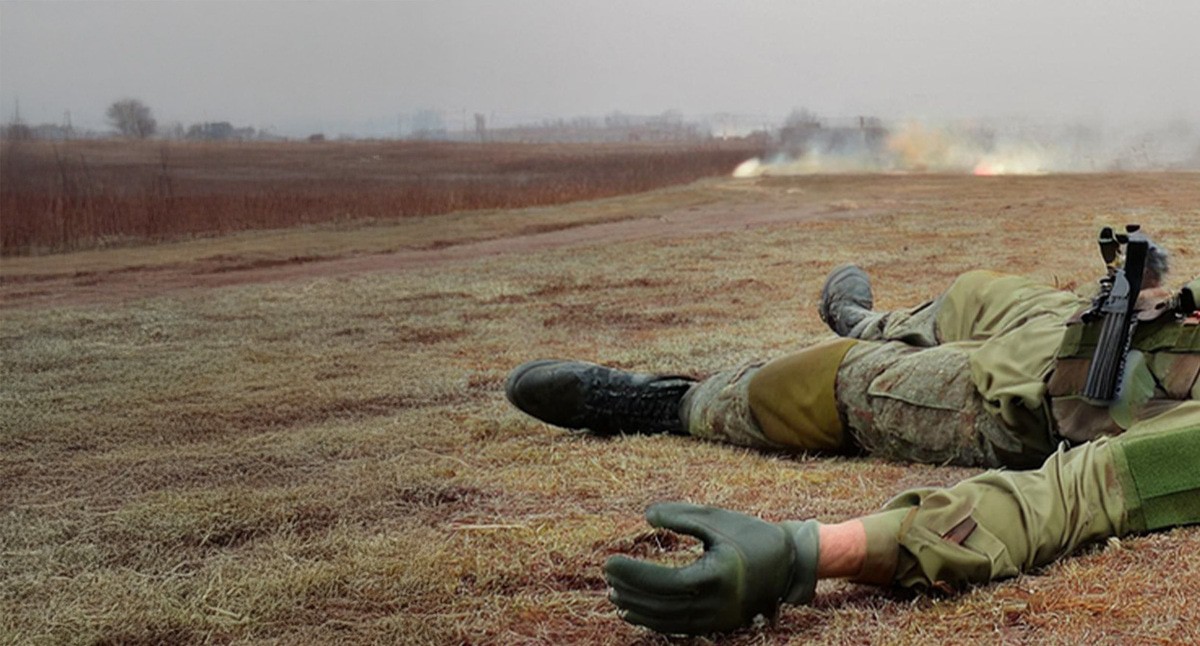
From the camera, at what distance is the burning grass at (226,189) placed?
1631 centimetres

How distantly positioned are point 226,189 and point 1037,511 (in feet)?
63.9

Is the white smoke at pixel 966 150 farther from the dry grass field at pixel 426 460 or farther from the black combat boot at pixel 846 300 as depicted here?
the black combat boot at pixel 846 300

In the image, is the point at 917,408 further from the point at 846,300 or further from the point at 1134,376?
the point at 846,300

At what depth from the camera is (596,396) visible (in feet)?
13.7

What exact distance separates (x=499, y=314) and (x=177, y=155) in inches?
897

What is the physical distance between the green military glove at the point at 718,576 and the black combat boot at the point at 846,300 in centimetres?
243

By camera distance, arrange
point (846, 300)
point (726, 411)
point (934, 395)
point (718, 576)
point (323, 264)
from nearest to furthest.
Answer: point (718, 576), point (934, 395), point (726, 411), point (846, 300), point (323, 264)

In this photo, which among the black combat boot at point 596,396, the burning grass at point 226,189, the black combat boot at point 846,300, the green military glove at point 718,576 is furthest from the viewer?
the burning grass at point 226,189

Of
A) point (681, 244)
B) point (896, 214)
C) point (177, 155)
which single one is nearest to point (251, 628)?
point (681, 244)

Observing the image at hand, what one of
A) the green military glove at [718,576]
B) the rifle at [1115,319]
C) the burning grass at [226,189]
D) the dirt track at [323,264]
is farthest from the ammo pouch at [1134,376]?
the burning grass at [226,189]

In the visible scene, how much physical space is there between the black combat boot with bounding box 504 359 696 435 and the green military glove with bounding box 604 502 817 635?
73.7 inches

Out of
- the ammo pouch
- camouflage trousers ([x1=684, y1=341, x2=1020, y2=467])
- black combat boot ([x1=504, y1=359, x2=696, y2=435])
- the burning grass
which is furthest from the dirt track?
the ammo pouch

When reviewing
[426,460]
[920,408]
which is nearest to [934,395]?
[920,408]

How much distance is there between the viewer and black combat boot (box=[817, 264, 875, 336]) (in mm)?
4677
